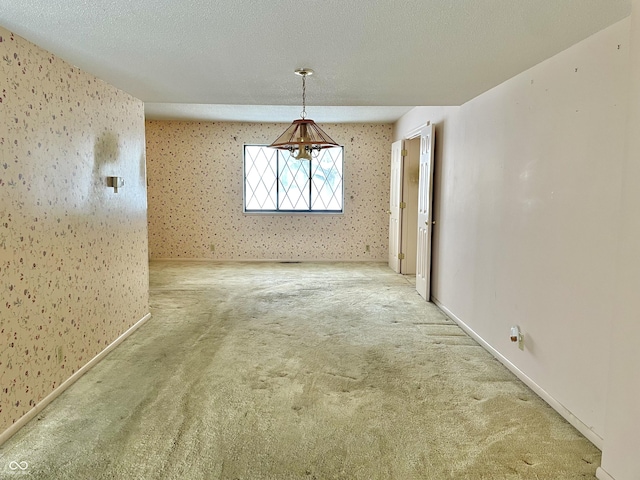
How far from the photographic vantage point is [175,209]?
23.3 feet

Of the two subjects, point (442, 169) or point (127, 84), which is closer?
point (127, 84)

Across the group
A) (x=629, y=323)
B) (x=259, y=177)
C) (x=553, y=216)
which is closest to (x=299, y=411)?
(x=629, y=323)

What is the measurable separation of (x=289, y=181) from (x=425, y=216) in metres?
3.01

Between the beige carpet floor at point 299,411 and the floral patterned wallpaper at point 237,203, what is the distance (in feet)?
10.7

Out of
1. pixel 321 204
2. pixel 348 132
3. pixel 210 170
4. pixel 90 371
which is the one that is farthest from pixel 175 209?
pixel 90 371

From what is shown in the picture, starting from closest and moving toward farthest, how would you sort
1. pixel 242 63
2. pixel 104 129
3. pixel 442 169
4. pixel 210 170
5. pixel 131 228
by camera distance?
pixel 242 63 < pixel 104 129 < pixel 131 228 < pixel 442 169 < pixel 210 170

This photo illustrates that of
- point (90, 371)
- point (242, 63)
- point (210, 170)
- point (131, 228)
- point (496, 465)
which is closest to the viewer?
point (496, 465)

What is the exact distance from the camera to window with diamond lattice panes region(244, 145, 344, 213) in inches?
280

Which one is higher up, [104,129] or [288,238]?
[104,129]

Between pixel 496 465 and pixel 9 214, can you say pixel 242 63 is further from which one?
pixel 496 465

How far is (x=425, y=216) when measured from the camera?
471cm

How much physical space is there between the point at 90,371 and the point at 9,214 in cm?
126

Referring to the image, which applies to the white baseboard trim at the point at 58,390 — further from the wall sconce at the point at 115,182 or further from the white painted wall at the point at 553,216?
the white painted wall at the point at 553,216

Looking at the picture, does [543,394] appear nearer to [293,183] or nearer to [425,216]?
[425,216]
